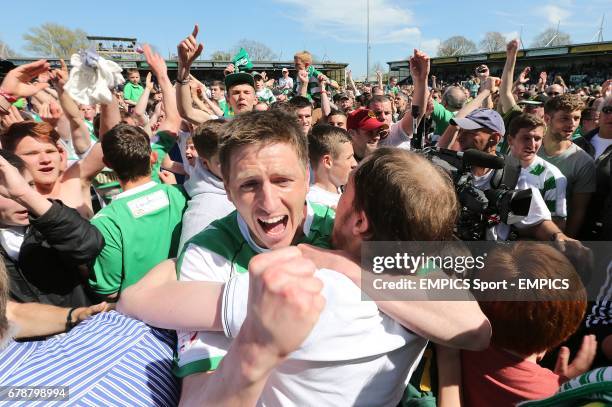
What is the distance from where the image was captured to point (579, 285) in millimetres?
1378

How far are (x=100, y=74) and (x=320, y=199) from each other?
217 cm

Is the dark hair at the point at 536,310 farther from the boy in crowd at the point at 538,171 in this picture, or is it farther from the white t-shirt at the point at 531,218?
the boy in crowd at the point at 538,171

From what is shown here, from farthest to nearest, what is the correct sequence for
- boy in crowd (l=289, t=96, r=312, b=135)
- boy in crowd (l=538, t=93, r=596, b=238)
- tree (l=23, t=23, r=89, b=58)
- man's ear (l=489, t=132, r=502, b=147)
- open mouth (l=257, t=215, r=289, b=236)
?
tree (l=23, t=23, r=89, b=58) < boy in crowd (l=289, t=96, r=312, b=135) < boy in crowd (l=538, t=93, r=596, b=238) < man's ear (l=489, t=132, r=502, b=147) < open mouth (l=257, t=215, r=289, b=236)

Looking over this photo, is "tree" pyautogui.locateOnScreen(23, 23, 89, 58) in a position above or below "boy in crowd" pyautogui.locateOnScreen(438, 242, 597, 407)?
above

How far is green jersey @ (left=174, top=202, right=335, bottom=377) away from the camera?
1.07m

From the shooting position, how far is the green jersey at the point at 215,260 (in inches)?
42.1

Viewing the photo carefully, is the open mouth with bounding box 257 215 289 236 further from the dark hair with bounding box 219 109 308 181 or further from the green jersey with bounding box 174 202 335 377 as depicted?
the dark hair with bounding box 219 109 308 181

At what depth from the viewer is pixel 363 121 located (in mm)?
3982

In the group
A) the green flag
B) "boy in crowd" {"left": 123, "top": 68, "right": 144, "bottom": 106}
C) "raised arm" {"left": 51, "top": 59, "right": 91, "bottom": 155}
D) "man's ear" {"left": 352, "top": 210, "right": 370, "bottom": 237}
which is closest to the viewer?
"man's ear" {"left": 352, "top": 210, "right": 370, "bottom": 237}

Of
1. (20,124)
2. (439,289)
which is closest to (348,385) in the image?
(439,289)

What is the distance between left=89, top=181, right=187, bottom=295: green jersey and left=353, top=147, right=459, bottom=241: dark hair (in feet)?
5.39

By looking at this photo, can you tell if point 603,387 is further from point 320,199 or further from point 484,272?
point 320,199

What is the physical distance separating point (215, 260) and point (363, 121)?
9.98 ft

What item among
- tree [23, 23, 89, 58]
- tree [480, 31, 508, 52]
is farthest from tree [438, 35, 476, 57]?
tree [23, 23, 89, 58]
